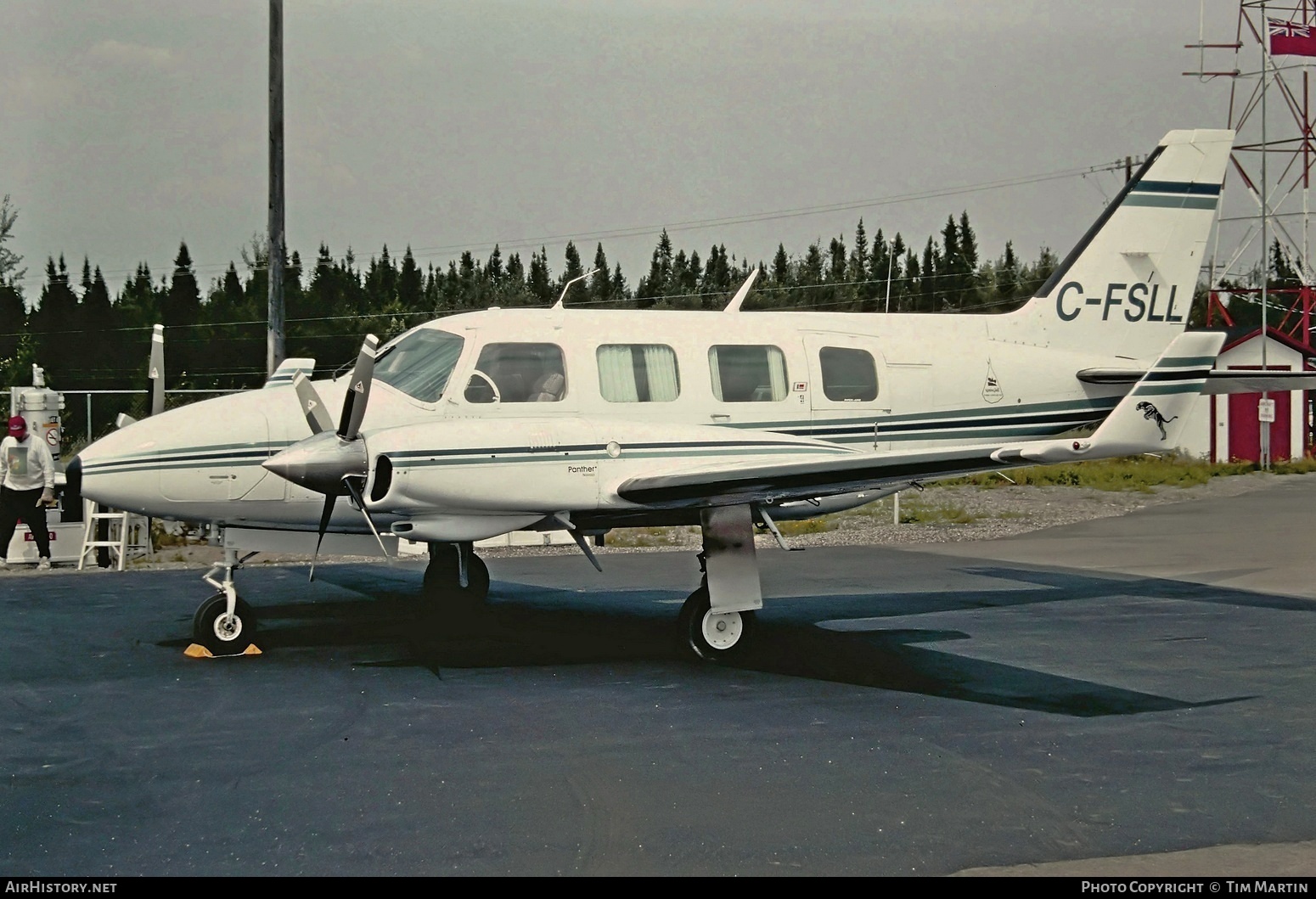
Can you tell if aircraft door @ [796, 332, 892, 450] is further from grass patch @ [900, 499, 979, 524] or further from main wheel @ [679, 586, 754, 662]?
grass patch @ [900, 499, 979, 524]

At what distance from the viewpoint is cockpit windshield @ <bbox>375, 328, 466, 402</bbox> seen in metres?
10.8

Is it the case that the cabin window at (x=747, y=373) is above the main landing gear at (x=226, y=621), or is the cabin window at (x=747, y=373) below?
above

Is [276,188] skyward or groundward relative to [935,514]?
skyward

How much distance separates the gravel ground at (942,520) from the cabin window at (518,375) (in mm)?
8431

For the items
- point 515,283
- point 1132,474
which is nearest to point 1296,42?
point 1132,474

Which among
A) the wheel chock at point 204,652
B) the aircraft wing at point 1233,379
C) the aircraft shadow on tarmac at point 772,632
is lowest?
the aircraft shadow on tarmac at point 772,632

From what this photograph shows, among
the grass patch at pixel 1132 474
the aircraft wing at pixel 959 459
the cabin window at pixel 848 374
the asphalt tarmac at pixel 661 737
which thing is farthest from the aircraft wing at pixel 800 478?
the grass patch at pixel 1132 474

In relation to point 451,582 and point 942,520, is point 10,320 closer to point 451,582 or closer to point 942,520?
point 942,520

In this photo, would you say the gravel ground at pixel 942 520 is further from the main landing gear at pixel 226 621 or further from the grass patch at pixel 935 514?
the main landing gear at pixel 226 621

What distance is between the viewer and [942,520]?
78.7ft

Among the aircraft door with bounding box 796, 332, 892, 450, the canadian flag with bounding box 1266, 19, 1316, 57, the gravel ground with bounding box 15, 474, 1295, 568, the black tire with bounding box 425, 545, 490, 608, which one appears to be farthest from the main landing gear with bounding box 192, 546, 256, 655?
the canadian flag with bounding box 1266, 19, 1316, 57

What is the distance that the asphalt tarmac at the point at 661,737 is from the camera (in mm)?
5910

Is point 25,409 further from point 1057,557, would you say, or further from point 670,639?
point 1057,557

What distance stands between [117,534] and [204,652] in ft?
30.1
